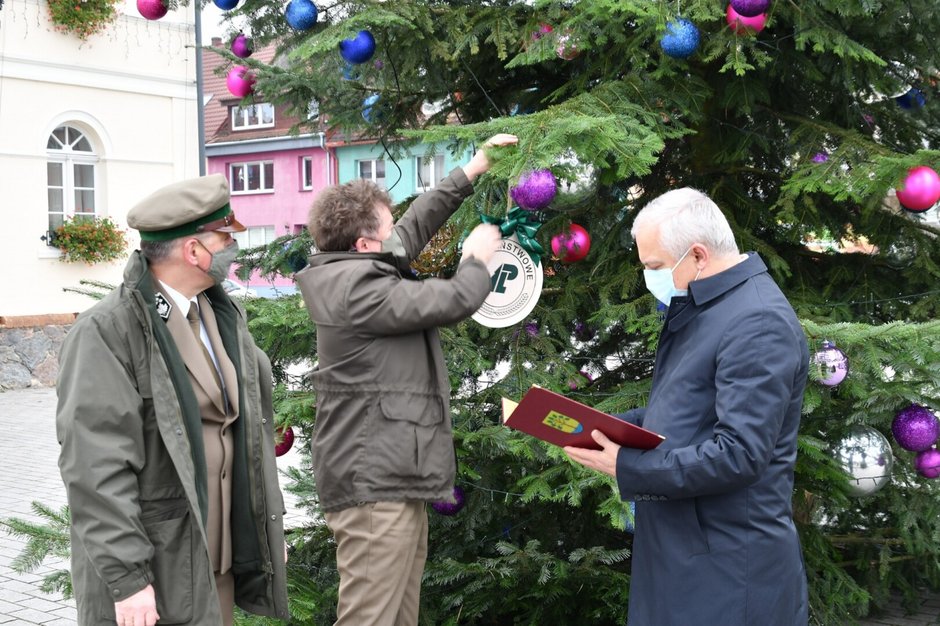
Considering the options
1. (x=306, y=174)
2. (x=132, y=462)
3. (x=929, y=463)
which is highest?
(x=306, y=174)

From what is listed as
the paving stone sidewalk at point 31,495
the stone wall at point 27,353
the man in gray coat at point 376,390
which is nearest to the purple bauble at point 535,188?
the man in gray coat at point 376,390

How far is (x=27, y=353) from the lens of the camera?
46.5 feet

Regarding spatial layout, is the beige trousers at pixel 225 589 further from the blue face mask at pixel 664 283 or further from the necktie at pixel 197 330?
the blue face mask at pixel 664 283

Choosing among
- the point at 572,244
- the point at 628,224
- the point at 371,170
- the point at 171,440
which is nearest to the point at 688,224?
the point at 171,440

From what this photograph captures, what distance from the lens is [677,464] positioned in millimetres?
2283

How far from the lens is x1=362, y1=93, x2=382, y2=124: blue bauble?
16.8 ft

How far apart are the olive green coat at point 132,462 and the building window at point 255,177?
3639 cm

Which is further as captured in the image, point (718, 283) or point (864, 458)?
point (864, 458)

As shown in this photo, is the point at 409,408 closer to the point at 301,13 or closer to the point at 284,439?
the point at 284,439

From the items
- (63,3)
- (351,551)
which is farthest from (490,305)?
(63,3)

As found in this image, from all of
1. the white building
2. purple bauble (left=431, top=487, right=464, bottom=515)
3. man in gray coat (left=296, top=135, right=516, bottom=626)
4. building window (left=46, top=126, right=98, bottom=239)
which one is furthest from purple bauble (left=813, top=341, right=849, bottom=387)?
building window (left=46, top=126, right=98, bottom=239)

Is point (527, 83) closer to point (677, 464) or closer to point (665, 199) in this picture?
point (665, 199)

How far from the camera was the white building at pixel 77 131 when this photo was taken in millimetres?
14375

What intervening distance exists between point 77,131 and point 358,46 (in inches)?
513
